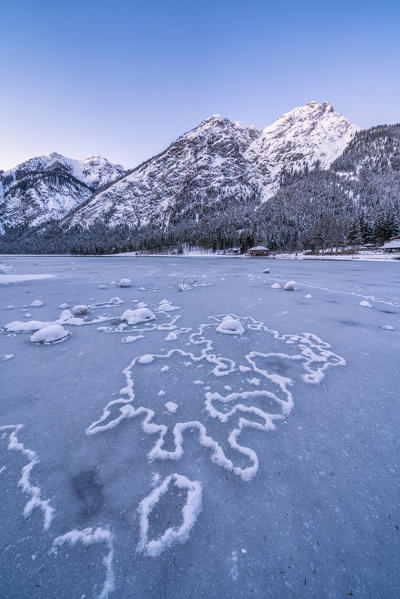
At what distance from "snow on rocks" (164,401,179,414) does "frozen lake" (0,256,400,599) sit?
3 cm

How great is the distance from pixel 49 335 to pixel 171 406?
195 inches

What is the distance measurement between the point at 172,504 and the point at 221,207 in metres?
196

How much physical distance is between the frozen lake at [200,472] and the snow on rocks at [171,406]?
3cm

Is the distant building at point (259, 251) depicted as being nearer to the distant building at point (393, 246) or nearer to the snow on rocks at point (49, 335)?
the distant building at point (393, 246)

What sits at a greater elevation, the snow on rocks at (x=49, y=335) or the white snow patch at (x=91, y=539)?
the snow on rocks at (x=49, y=335)

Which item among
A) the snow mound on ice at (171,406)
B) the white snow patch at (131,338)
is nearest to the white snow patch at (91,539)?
the snow mound on ice at (171,406)

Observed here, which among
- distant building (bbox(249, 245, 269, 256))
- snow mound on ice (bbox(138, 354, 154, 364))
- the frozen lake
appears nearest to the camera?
the frozen lake

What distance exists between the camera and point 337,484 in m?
2.61

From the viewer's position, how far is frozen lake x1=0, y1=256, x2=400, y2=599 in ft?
6.25

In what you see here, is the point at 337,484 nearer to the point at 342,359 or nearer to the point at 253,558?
the point at 253,558

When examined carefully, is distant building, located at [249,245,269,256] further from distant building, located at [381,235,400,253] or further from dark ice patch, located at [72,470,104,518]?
dark ice patch, located at [72,470,104,518]

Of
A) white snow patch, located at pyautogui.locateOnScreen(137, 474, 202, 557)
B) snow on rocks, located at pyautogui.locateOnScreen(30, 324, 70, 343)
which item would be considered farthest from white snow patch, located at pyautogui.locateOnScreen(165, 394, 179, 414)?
snow on rocks, located at pyautogui.locateOnScreen(30, 324, 70, 343)

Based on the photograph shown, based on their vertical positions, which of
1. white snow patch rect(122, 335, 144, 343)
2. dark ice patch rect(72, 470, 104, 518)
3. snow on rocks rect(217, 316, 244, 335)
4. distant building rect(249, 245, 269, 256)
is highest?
distant building rect(249, 245, 269, 256)

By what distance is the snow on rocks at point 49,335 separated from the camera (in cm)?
670
